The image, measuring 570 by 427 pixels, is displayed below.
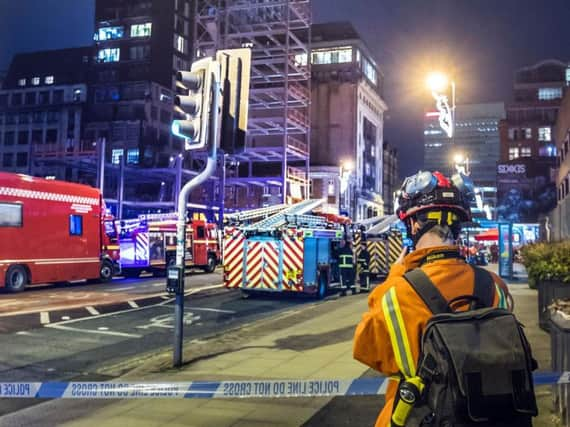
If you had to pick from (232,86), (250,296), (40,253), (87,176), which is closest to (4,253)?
(40,253)

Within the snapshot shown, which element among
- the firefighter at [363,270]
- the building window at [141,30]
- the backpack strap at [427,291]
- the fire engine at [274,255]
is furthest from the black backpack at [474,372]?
the building window at [141,30]

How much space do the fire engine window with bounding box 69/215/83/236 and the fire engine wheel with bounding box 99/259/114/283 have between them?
6.55 ft

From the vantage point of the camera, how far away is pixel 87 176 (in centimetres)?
7100

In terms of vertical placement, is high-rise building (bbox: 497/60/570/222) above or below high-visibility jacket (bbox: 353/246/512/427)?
above

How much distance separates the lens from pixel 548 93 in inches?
3762

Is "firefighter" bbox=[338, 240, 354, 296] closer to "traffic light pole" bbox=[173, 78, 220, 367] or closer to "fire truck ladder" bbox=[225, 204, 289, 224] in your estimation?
"fire truck ladder" bbox=[225, 204, 289, 224]

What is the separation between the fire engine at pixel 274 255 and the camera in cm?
1644

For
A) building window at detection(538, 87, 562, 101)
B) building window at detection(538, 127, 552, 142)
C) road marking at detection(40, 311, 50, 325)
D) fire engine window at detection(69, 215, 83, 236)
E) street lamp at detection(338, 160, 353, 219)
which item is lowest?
road marking at detection(40, 311, 50, 325)

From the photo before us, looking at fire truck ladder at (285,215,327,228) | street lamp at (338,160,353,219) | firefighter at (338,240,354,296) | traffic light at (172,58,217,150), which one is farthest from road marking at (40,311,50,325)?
street lamp at (338,160,353,219)

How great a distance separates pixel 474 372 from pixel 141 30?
314ft

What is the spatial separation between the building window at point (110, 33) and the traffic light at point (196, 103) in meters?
90.0

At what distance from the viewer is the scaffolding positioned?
2042 inches

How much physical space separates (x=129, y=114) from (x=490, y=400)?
283 feet

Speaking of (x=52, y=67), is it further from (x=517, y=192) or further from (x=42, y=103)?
(x=517, y=192)
